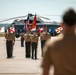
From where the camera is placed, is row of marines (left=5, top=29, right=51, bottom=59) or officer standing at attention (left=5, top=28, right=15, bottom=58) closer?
row of marines (left=5, top=29, right=51, bottom=59)

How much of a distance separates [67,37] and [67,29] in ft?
0.27

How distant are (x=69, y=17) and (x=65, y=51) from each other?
0.34 metres

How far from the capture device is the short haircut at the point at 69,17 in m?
3.27

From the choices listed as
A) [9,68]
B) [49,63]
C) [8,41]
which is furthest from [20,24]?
[49,63]

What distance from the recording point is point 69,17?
10.7ft

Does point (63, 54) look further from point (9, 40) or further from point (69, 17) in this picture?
point (9, 40)

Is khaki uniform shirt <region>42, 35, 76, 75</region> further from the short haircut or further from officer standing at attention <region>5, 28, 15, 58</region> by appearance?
officer standing at attention <region>5, 28, 15, 58</region>

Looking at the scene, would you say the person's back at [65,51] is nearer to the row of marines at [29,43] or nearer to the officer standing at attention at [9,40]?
the row of marines at [29,43]

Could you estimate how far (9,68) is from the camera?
41.6 feet

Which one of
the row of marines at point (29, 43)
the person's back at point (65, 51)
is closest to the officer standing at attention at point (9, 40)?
the row of marines at point (29, 43)

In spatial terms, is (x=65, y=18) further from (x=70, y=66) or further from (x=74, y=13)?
(x=70, y=66)

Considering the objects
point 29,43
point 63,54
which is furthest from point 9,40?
point 63,54

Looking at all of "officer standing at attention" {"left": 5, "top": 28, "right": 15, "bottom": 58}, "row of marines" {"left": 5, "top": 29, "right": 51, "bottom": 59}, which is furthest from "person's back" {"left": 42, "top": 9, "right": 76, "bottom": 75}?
"officer standing at attention" {"left": 5, "top": 28, "right": 15, "bottom": 58}

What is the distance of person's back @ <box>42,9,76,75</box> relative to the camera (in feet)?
10.7
